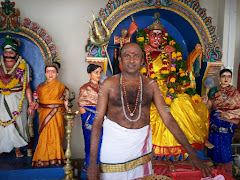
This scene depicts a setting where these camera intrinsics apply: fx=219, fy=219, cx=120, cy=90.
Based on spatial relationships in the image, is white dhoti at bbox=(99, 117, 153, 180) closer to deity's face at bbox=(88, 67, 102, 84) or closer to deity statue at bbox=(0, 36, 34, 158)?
deity's face at bbox=(88, 67, 102, 84)

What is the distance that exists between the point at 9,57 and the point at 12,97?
0.75m

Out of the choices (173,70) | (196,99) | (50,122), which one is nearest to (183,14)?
(173,70)

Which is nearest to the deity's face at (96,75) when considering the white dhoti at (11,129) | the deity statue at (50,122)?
the deity statue at (50,122)

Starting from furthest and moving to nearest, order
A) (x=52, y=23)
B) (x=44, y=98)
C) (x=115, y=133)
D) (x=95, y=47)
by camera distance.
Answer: (x=52, y=23) → (x=95, y=47) → (x=44, y=98) → (x=115, y=133)

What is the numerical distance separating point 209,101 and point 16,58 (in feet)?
12.8

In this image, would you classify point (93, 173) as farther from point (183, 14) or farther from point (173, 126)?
point (183, 14)

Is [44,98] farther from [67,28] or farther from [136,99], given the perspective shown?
[136,99]

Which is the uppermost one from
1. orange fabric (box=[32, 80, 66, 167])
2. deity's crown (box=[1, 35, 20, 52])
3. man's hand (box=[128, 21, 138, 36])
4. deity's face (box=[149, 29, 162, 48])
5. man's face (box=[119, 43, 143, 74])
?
man's hand (box=[128, 21, 138, 36])

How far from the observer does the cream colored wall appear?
461 centimetres

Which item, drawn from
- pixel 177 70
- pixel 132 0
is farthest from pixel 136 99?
pixel 132 0

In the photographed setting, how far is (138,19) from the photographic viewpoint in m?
5.00

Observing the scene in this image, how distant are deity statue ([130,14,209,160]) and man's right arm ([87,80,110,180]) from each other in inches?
78.3

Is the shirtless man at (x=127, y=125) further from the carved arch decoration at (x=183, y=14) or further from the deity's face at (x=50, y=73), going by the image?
the carved arch decoration at (x=183, y=14)

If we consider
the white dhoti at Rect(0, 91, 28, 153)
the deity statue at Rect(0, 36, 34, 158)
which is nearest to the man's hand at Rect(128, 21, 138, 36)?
the deity statue at Rect(0, 36, 34, 158)
